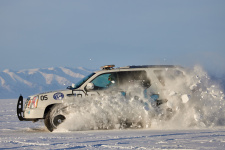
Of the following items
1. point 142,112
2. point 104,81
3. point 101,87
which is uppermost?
point 104,81

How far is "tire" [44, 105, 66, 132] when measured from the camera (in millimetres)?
9883

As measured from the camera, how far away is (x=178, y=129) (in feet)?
31.8

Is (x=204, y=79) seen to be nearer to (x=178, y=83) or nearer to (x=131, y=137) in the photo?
(x=178, y=83)

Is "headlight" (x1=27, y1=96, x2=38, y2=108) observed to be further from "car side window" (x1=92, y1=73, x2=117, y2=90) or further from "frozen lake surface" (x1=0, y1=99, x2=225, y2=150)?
"frozen lake surface" (x1=0, y1=99, x2=225, y2=150)

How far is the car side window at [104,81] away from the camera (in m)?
10.2

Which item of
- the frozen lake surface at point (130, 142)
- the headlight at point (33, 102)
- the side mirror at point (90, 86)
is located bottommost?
the frozen lake surface at point (130, 142)

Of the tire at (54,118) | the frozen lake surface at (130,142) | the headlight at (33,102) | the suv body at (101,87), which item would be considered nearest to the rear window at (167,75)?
the suv body at (101,87)

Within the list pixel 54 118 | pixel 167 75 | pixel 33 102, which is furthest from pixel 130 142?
pixel 33 102

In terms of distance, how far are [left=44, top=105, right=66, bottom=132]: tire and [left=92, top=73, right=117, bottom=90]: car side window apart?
1.07 meters

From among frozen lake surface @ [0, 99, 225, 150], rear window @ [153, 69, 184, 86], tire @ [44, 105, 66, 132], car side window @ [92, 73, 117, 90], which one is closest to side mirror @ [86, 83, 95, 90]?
car side window @ [92, 73, 117, 90]

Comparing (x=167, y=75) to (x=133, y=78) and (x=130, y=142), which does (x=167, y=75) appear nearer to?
(x=133, y=78)

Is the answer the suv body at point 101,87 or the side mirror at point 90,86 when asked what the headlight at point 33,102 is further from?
the side mirror at point 90,86

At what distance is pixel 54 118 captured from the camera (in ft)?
32.4

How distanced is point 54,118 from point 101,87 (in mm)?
1374
